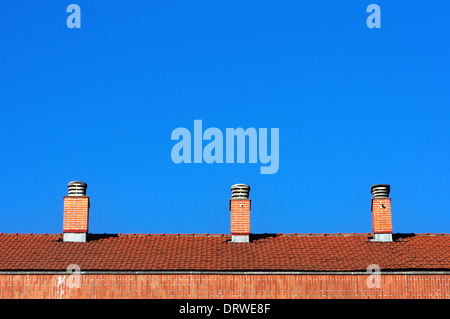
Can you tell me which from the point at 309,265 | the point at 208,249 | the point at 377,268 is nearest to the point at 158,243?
the point at 208,249

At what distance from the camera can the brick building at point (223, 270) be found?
23969 millimetres

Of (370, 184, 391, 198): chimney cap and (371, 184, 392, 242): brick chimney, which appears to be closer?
(371, 184, 392, 242): brick chimney

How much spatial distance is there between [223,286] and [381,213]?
634 cm

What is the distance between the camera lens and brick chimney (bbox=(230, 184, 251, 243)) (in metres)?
27.0

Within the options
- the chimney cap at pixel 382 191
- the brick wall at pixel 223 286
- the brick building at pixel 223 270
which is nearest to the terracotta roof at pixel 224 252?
the brick building at pixel 223 270

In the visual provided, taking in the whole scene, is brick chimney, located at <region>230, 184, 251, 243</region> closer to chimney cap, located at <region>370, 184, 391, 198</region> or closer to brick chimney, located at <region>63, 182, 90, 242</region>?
chimney cap, located at <region>370, 184, 391, 198</region>

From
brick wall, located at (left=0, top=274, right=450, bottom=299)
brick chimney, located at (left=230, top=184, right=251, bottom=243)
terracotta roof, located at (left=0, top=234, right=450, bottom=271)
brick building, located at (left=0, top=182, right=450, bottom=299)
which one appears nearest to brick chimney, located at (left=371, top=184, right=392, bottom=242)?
terracotta roof, located at (left=0, top=234, right=450, bottom=271)

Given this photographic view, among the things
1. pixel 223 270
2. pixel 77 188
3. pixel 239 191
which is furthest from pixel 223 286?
pixel 77 188

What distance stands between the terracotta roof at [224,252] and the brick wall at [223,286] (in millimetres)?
281

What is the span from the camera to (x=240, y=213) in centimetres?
2744

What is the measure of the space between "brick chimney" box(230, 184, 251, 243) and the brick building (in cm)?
68

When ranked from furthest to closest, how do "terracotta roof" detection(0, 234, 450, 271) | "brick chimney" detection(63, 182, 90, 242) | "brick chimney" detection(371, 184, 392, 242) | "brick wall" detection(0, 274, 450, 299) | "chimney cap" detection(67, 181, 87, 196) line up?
"chimney cap" detection(67, 181, 87, 196) < "brick chimney" detection(371, 184, 392, 242) < "brick chimney" detection(63, 182, 90, 242) < "terracotta roof" detection(0, 234, 450, 271) < "brick wall" detection(0, 274, 450, 299)

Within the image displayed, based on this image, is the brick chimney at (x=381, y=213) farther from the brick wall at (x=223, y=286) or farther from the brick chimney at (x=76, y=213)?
the brick chimney at (x=76, y=213)
